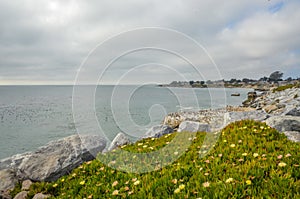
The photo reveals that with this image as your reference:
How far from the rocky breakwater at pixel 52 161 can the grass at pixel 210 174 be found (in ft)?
2.85

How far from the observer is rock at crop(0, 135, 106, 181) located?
6086 millimetres

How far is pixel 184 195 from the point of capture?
3426 millimetres

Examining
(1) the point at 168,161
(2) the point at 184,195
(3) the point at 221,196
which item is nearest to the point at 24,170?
(1) the point at 168,161

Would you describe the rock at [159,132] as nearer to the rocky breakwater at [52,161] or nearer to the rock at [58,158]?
the rock at [58,158]

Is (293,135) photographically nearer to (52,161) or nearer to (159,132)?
(159,132)

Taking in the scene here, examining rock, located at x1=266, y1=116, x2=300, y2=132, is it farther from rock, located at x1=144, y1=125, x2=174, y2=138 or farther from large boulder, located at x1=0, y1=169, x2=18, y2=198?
large boulder, located at x1=0, y1=169, x2=18, y2=198

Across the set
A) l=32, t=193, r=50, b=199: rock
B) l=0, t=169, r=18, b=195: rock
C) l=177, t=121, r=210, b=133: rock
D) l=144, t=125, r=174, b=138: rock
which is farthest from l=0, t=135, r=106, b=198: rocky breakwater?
l=177, t=121, r=210, b=133: rock

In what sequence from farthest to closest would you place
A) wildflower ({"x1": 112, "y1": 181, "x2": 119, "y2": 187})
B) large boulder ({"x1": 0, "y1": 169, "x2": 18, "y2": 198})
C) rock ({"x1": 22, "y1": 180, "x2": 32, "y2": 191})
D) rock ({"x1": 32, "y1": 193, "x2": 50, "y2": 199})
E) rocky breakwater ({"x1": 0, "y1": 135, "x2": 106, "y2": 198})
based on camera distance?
rocky breakwater ({"x1": 0, "y1": 135, "x2": 106, "y2": 198}) → large boulder ({"x1": 0, "y1": 169, "x2": 18, "y2": 198}) → rock ({"x1": 22, "y1": 180, "x2": 32, "y2": 191}) → rock ({"x1": 32, "y1": 193, "x2": 50, "y2": 199}) → wildflower ({"x1": 112, "y1": 181, "x2": 119, "y2": 187})

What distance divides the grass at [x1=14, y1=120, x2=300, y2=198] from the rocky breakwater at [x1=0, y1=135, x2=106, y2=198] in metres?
0.87

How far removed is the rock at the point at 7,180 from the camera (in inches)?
233

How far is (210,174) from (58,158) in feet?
14.5

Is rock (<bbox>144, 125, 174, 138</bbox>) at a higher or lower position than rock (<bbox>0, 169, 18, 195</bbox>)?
higher

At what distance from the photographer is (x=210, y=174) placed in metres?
4.00

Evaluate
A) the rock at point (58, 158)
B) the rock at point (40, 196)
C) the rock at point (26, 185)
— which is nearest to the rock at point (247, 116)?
the rock at point (58, 158)
